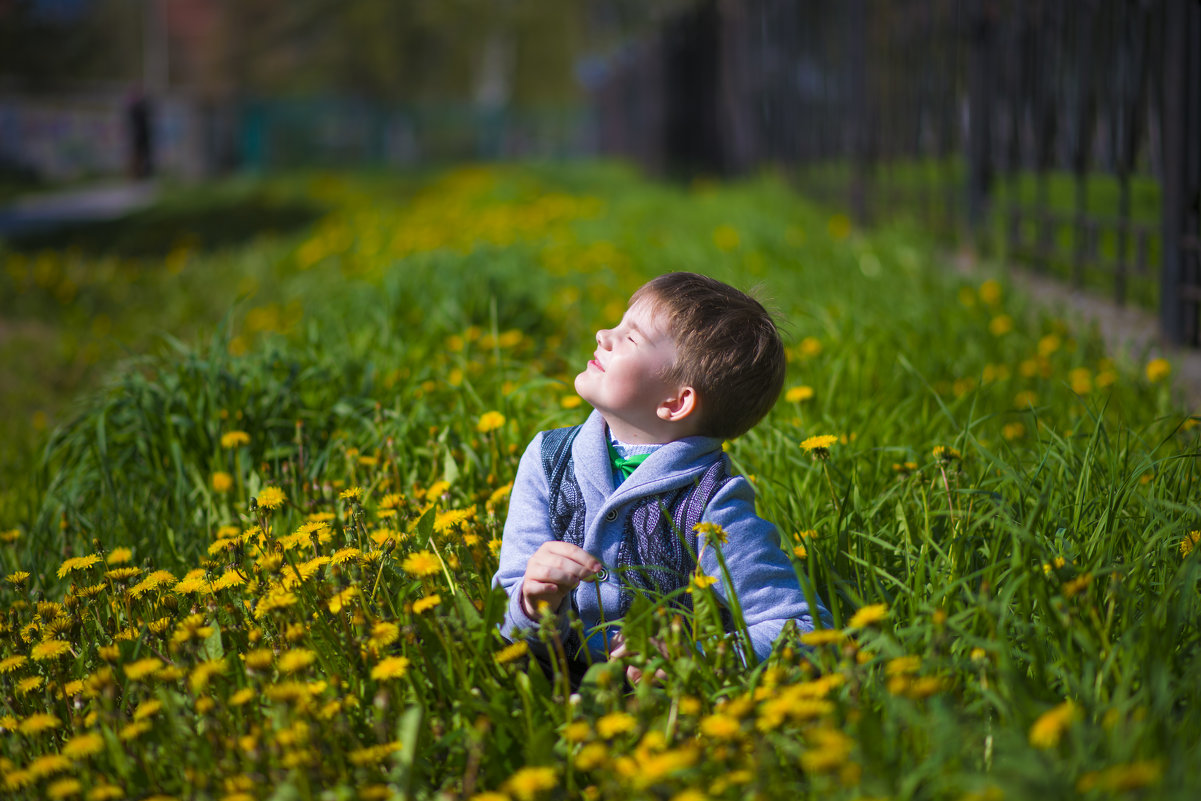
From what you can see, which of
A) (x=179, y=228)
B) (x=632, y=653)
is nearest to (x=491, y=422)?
(x=632, y=653)

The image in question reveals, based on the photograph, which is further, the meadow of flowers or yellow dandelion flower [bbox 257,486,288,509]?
yellow dandelion flower [bbox 257,486,288,509]

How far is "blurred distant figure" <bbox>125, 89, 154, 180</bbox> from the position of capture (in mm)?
24500

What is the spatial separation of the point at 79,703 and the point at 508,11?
154 feet

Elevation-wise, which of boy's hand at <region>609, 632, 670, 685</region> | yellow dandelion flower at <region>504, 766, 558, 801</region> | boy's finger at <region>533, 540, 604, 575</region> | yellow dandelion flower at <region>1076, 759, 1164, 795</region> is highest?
yellow dandelion flower at <region>1076, 759, 1164, 795</region>

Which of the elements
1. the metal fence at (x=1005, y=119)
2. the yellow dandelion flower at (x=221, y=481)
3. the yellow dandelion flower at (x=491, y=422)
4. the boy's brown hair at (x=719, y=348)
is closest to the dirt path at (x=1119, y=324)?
the metal fence at (x=1005, y=119)

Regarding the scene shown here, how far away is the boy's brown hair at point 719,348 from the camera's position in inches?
73.1

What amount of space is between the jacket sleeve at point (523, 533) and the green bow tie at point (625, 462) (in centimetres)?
13

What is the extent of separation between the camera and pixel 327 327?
14.1 feet

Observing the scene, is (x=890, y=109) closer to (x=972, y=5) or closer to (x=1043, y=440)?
(x=972, y=5)

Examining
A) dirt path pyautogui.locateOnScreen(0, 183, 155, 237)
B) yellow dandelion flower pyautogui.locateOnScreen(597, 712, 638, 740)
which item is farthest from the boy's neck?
dirt path pyautogui.locateOnScreen(0, 183, 155, 237)

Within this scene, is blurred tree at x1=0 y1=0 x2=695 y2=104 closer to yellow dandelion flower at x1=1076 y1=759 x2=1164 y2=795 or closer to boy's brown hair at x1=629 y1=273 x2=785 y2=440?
boy's brown hair at x1=629 y1=273 x2=785 y2=440

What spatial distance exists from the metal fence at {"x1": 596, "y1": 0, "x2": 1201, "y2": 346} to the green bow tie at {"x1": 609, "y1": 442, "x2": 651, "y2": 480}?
9.87 ft

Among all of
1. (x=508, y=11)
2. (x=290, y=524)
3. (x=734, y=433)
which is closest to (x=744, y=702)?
(x=734, y=433)

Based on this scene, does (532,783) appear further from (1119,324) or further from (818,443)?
(1119,324)
